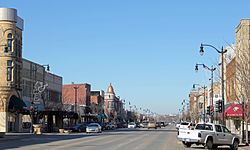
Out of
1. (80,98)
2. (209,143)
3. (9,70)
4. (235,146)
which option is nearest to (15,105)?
(9,70)

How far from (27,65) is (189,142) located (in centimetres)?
5410

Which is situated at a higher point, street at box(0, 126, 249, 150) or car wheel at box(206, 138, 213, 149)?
car wheel at box(206, 138, 213, 149)

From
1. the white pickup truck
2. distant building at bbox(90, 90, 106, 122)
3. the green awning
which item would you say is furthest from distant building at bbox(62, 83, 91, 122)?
the white pickup truck

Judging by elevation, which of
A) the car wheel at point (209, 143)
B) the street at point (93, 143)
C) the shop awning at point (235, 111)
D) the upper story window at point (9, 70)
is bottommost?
the street at point (93, 143)

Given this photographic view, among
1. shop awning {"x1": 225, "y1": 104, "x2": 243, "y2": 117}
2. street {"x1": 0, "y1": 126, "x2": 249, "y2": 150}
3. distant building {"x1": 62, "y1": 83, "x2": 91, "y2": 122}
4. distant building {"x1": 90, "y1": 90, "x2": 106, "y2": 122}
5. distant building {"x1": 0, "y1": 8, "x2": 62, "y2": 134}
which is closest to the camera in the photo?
street {"x1": 0, "y1": 126, "x2": 249, "y2": 150}

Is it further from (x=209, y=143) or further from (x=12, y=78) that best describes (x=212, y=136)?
(x=12, y=78)

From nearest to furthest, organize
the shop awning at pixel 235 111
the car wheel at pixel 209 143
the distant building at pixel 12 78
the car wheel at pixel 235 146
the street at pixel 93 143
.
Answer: the street at pixel 93 143, the car wheel at pixel 209 143, the car wheel at pixel 235 146, the shop awning at pixel 235 111, the distant building at pixel 12 78

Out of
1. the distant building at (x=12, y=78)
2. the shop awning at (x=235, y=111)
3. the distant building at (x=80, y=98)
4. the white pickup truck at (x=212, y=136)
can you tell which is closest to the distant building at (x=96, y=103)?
the distant building at (x=80, y=98)

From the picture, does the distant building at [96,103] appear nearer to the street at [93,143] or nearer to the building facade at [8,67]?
the building facade at [8,67]

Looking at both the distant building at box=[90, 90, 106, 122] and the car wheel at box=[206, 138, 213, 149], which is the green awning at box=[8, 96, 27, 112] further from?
the distant building at box=[90, 90, 106, 122]

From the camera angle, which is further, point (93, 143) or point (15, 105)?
point (15, 105)

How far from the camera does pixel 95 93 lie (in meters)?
176

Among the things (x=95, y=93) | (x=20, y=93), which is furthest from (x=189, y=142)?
(x=95, y=93)

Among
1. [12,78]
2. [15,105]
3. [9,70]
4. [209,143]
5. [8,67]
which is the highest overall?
[8,67]
